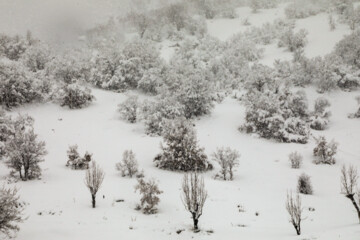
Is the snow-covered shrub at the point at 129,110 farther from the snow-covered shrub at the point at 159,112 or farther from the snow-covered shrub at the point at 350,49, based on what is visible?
the snow-covered shrub at the point at 350,49

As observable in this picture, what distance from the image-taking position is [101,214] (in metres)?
13.7

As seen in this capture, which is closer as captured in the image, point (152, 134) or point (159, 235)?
point (159, 235)

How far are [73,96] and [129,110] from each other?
5.22m

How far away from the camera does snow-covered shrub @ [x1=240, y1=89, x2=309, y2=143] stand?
25.1 meters

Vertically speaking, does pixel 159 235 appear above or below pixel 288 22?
below

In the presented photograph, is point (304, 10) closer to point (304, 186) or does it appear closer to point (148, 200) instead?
point (304, 186)

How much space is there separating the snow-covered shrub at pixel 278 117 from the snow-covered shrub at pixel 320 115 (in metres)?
0.73

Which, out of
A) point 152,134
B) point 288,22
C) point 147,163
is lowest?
point 147,163

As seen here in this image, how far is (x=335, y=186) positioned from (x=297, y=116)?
928 cm

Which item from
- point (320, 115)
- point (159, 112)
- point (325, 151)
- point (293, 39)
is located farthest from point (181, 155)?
point (293, 39)

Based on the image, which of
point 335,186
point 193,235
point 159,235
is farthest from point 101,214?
point 335,186

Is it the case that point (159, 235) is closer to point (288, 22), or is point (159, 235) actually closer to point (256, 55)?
point (256, 55)

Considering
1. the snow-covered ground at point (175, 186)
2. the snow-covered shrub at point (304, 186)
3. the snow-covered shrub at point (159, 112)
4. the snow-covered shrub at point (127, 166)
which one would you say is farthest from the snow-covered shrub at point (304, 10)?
the snow-covered shrub at point (127, 166)

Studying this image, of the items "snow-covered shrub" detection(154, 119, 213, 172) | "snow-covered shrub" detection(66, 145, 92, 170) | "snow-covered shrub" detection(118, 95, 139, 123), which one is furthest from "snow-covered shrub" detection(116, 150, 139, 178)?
"snow-covered shrub" detection(118, 95, 139, 123)
